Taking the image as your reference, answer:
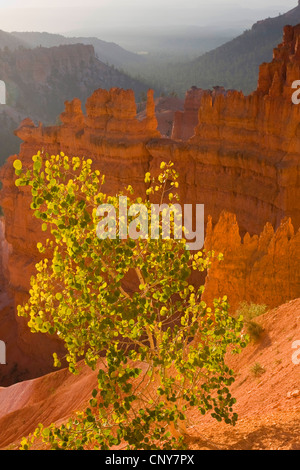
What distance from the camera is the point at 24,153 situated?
107 feet

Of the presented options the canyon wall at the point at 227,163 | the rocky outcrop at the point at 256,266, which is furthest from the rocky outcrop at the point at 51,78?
the rocky outcrop at the point at 256,266

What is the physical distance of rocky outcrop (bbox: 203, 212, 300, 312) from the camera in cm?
1424

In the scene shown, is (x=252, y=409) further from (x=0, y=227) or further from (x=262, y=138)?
(x=0, y=227)

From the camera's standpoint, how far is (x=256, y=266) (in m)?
14.4

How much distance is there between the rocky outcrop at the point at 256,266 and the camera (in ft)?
46.7

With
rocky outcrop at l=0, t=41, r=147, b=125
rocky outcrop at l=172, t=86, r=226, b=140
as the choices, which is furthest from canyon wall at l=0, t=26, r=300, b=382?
rocky outcrop at l=0, t=41, r=147, b=125

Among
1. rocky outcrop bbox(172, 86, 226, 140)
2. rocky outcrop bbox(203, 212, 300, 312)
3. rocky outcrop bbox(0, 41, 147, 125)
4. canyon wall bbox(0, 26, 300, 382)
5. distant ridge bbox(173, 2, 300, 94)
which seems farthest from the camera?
rocky outcrop bbox(0, 41, 147, 125)

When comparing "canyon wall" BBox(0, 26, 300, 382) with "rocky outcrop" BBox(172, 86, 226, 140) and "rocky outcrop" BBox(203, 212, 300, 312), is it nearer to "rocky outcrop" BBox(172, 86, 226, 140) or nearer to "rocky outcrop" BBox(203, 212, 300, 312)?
"rocky outcrop" BBox(203, 212, 300, 312)

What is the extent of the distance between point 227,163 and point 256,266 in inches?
364

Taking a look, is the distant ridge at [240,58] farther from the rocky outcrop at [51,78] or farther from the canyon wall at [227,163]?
the canyon wall at [227,163]

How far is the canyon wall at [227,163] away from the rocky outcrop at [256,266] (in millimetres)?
29

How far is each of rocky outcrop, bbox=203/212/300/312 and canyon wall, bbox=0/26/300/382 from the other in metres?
0.03
